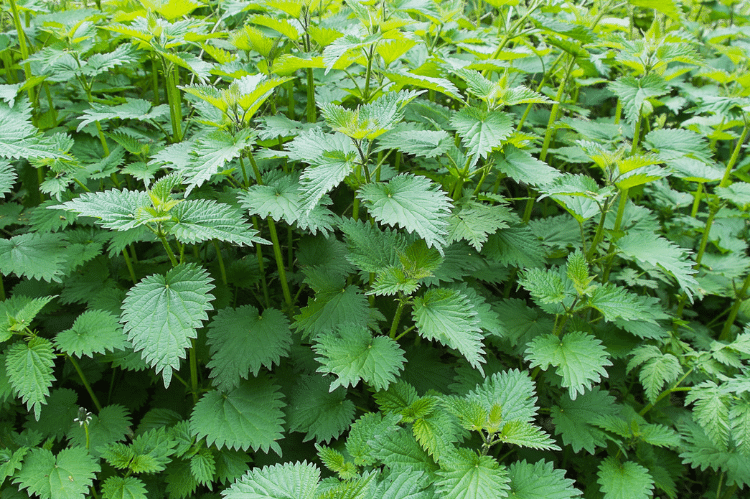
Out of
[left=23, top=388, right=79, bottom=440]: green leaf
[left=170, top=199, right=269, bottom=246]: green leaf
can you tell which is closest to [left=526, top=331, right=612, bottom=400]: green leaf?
[left=170, top=199, right=269, bottom=246]: green leaf

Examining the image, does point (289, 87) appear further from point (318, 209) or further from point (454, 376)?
point (454, 376)

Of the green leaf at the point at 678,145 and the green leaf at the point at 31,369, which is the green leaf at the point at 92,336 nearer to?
the green leaf at the point at 31,369

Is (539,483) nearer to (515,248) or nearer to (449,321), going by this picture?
(449,321)

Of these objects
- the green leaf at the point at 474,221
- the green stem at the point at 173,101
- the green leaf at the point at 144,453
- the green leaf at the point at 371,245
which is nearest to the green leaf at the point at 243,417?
the green leaf at the point at 144,453

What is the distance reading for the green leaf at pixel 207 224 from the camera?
58.1 inches

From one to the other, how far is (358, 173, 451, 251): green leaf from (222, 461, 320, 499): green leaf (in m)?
0.81

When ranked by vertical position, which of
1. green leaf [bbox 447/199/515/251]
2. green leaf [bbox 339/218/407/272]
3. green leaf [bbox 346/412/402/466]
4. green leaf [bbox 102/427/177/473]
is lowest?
green leaf [bbox 102/427/177/473]

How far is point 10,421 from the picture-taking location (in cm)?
192

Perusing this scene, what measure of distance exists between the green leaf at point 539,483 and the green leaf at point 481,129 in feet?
3.53

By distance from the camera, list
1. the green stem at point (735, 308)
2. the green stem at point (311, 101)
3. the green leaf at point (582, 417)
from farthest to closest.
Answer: the green stem at point (735, 308) → the green stem at point (311, 101) → the green leaf at point (582, 417)

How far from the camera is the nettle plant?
155 cm

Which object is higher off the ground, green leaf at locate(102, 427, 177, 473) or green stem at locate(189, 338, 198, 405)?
green stem at locate(189, 338, 198, 405)

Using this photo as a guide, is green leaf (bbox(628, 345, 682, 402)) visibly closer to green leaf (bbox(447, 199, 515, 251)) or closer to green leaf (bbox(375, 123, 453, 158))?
green leaf (bbox(447, 199, 515, 251))

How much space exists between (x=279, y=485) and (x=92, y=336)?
34.8 inches
